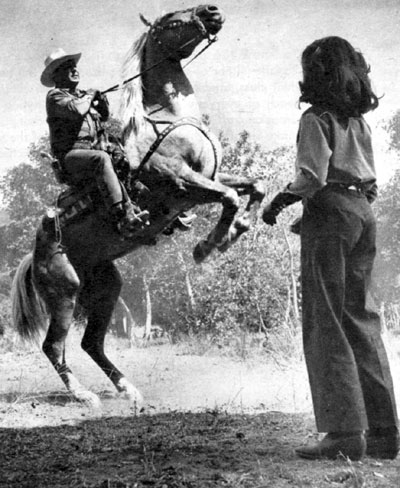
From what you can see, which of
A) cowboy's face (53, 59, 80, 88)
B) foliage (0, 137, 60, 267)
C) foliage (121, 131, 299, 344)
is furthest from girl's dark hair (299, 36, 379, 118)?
foliage (0, 137, 60, 267)

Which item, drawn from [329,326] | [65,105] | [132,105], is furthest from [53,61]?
[329,326]

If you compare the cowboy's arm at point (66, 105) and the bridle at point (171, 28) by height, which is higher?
the bridle at point (171, 28)

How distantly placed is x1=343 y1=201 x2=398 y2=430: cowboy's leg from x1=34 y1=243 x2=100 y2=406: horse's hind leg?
305cm

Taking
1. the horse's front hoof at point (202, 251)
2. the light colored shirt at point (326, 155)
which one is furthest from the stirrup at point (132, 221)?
the light colored shirt at point (326, 155)

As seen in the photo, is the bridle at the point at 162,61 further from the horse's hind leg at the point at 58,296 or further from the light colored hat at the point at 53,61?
the horse's hind leg at the point at 58,296

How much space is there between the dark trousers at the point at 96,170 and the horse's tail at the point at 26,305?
1.22 meters

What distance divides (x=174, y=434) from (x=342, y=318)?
1.44 m

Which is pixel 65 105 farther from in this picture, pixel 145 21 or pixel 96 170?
pixel 145 21

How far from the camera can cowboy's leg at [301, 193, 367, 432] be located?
293 centimetres

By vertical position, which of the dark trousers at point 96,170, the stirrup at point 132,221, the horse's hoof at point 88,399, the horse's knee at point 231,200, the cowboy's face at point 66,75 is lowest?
the horse's hoof at point 88,399

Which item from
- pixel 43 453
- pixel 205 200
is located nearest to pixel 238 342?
pixel 205 200

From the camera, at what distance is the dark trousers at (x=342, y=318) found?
9.67ft

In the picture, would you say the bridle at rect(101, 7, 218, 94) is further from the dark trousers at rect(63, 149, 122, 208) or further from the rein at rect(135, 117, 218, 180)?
the dark trousers at rect(63, 149, 122, 208)

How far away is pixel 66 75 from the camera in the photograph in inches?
209
